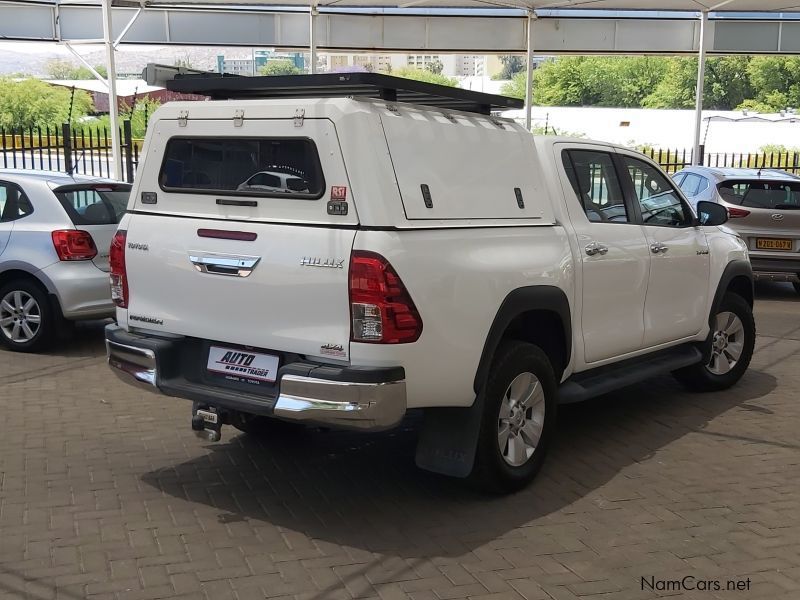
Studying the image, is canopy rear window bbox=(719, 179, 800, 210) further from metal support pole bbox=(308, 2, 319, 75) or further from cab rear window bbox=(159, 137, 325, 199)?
cab rear window bbox=(159, 137, 325, 199)

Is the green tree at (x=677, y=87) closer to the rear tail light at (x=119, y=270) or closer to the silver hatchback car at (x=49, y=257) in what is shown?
the silver hatchback car at (x=49, y=257)

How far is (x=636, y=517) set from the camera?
468 cm

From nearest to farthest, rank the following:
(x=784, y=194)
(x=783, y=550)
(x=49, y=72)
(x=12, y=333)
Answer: (x=783, y=550), (x=12, y=333), (x=784, y=194), (x=49, y=72)

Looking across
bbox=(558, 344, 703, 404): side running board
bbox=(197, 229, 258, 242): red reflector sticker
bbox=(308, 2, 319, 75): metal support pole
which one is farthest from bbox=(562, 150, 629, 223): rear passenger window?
bbox=(308, 2, 319, 75): metal support pole

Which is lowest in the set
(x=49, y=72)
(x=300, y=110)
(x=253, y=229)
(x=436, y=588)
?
(x=436, y=588)

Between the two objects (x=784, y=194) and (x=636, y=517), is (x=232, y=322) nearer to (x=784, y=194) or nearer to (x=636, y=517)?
(x=636, y=517)

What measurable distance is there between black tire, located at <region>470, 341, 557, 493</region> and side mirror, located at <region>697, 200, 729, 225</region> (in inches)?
95.1

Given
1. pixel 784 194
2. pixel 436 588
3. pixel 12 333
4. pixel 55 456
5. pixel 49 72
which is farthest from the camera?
pixel 49 72

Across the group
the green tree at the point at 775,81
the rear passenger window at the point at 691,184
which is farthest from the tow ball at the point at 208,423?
the green tree at the point at 775,81

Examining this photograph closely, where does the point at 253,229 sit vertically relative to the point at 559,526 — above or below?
above

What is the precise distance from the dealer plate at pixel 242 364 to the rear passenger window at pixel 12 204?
4.56 metres

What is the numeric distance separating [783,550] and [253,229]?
299 cm

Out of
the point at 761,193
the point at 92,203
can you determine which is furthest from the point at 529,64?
the point at 92,203

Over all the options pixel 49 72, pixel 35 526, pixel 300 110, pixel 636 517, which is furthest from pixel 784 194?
pixel 49 72
